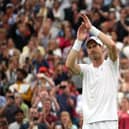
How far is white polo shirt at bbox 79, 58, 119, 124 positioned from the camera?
27.1ft

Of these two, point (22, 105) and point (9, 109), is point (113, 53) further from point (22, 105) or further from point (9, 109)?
point (22, 105)

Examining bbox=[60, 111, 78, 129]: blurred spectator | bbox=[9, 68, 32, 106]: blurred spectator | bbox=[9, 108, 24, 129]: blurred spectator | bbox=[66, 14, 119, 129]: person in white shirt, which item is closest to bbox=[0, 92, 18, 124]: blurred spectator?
bbox=[9, 108, 24, 129]: blurred spectator

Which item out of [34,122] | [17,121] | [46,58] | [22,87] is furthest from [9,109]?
[46,58]

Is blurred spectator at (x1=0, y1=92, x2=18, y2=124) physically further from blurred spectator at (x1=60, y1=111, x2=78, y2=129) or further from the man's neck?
the man's neck

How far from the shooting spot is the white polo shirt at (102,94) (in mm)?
8258

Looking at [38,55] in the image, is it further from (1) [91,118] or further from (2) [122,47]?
(1) [91,118]

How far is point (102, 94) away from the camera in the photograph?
8258mm

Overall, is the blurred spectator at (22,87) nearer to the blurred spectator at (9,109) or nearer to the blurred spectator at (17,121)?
the blurred spectator at (9,109)

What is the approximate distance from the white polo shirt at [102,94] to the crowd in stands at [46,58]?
3.35m

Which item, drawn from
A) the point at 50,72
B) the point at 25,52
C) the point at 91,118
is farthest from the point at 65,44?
the point at 91,118

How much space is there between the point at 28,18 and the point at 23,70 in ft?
12.6

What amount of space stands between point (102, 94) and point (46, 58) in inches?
376

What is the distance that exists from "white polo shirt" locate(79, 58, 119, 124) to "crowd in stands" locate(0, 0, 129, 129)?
335 centimetres

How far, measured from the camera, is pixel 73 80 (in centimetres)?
1636
